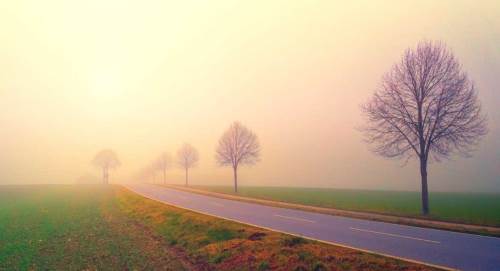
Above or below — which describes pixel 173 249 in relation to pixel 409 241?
below

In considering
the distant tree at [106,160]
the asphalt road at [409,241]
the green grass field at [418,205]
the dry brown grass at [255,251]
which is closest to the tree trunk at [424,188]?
the green grass field at [418,205]

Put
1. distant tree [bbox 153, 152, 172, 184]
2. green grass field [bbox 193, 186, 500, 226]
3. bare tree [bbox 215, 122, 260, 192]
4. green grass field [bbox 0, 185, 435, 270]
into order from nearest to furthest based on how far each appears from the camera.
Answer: green grass field [bbox 0, 185, 435, 270]
green grass field [bbox 193, 186, 500, 226]
bare tree [bbox 215, 122, 260, 192]
distant tree [bbox 153, 152, 172, 184]

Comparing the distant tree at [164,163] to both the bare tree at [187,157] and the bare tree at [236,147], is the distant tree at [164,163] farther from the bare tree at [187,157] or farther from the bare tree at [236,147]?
the bare tree at [236,147]

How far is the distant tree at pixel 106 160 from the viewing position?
5344 inches

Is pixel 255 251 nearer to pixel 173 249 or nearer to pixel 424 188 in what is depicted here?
pixel 173 249

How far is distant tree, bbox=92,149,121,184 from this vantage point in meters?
136

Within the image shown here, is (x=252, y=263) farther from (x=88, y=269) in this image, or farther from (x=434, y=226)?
(x=434, y=226)

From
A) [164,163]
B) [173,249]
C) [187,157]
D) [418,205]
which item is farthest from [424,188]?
[164,163]

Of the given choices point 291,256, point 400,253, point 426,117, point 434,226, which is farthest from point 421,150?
point 291,256

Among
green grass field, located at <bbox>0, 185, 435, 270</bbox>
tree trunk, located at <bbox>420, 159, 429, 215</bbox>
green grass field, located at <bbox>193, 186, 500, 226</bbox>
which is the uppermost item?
tree trunk, located at <bbox>420, 159, 429, 215</bbox>

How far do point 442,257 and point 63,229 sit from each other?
2019 centimetres

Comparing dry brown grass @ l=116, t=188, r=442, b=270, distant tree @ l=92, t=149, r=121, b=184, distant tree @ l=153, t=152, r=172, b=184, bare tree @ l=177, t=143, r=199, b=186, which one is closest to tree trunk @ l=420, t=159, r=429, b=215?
dry brown grass @ l=116, t=188, r=442, b=270

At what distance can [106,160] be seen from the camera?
137 metres

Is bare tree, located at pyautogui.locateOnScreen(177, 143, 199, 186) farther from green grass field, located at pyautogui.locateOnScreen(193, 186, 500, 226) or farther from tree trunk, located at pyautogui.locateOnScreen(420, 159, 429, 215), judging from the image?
tree trunk, located at pyautogui.locateOnScreen(420, 159, 429, 215)
